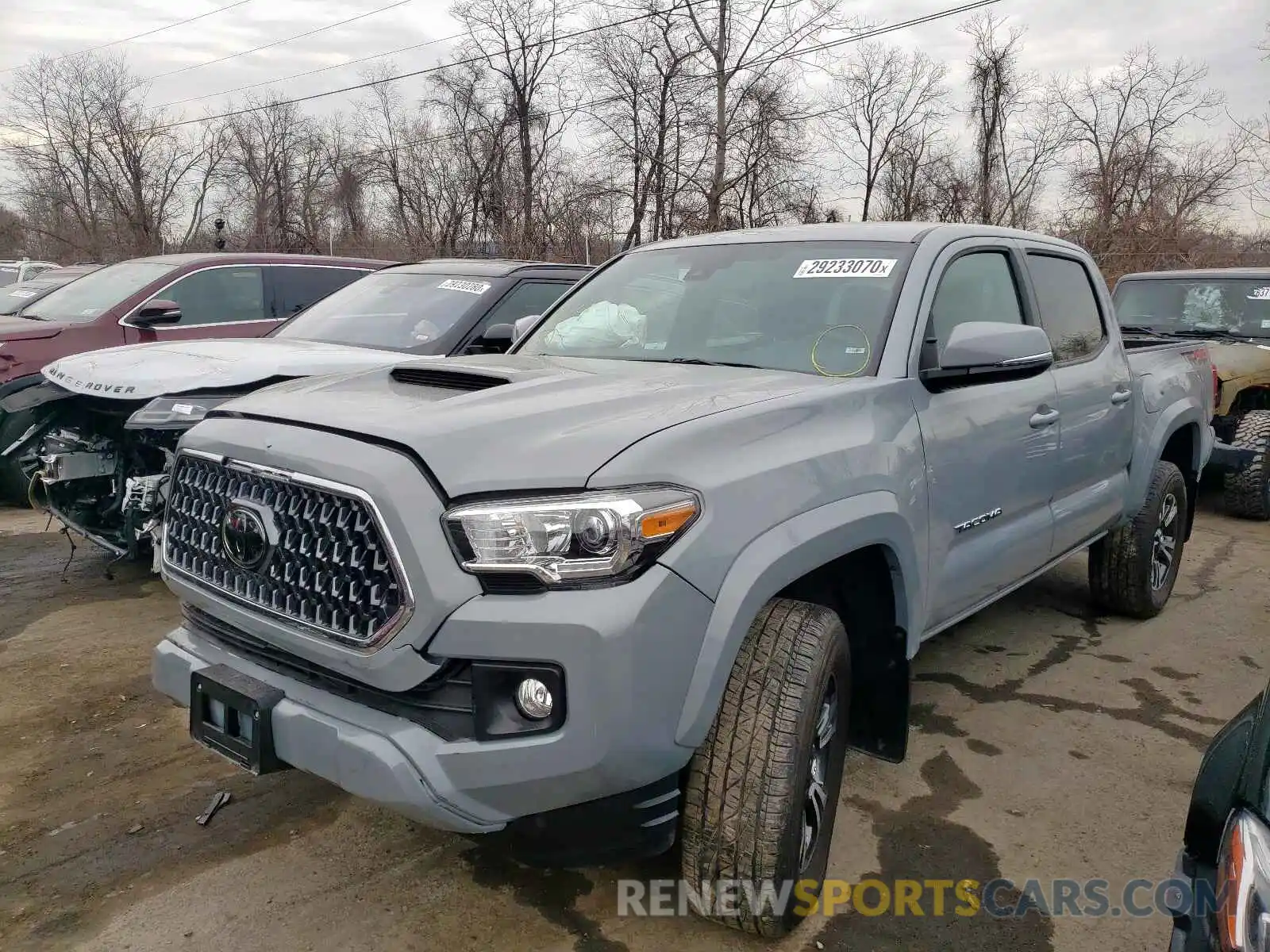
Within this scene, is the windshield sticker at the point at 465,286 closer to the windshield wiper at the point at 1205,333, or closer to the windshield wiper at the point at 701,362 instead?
the windshield wiper at the point at 701,362

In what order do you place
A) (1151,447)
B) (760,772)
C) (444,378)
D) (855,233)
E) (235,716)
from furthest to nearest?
(1151,447) < (855,233) < (444,378) < (235,716) < (760,772)

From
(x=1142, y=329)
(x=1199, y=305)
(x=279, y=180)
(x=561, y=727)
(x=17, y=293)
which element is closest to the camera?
(x=561, y=727)

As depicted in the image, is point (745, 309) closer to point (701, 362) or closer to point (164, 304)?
point (701, 362)

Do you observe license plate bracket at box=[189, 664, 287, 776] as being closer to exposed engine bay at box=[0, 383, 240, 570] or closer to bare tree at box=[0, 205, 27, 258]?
exposed engine bay at box=[0, 383, 240, 570]

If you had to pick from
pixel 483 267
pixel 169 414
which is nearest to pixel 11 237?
pixel 483 267

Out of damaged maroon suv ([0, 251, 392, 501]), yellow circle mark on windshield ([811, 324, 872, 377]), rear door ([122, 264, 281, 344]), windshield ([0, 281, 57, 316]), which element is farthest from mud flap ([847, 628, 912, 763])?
windshield ([0, 281, 57, 316])

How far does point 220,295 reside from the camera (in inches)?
286

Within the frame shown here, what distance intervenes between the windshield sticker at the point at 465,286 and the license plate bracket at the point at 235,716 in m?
3.69

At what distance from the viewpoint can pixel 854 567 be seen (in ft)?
8.78

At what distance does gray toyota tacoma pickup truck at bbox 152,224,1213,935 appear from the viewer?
1912 millimetres

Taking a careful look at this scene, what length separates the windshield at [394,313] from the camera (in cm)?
550

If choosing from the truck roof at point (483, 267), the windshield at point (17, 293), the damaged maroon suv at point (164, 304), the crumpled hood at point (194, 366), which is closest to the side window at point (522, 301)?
the truck roof at point (483, 267)

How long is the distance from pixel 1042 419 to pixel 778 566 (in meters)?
1.84

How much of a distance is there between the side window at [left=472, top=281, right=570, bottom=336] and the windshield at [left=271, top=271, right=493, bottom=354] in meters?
0.13
